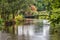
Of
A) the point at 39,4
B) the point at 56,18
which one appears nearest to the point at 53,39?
the point at 56,18

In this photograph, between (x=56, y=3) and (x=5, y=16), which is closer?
(x=56, y=3)

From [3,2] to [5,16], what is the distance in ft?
11.3

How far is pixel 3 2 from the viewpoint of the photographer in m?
24.3

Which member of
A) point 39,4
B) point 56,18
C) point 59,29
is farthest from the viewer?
point 39,4

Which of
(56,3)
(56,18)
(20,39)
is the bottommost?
(20,39)

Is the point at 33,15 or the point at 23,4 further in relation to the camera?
the point at 33,15

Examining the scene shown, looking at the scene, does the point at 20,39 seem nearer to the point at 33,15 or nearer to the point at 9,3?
the point at 9,3

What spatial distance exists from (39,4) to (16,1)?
20.7m

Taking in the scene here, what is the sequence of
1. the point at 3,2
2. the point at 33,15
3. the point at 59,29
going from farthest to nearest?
the point at 33,15 < the point at 3,2 < the point at 59,29

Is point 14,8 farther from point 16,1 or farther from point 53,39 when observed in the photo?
point 53,39

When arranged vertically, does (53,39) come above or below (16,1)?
below

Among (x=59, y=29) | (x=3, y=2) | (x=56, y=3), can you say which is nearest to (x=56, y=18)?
(x=56, y=3)

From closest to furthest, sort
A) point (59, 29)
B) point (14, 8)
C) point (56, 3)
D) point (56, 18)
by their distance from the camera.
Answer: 1. point (56, 3)
2. point (56, 18)
3. point (59, 29)
4. point (14, 8)

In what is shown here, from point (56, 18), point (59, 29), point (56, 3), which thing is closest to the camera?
point (56, 3)
